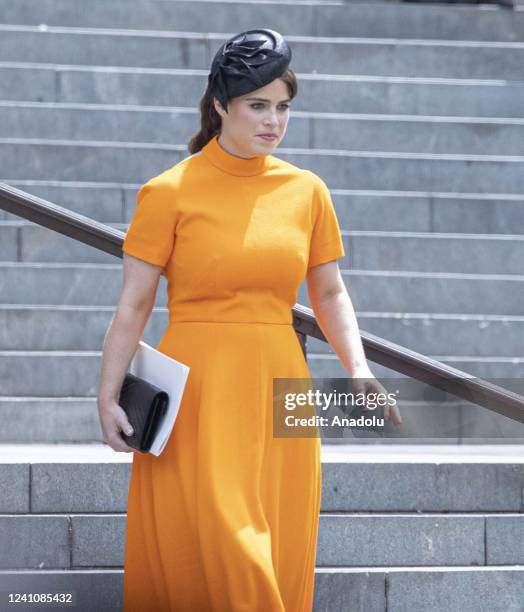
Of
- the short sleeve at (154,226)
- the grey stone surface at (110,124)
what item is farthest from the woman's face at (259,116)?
the grey stone surface at (110,124)

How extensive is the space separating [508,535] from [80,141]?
4394 millimetres

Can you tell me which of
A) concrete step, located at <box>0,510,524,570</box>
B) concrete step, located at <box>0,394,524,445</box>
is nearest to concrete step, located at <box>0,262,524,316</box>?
concrete step, located at <box>0,394,524,445</box>

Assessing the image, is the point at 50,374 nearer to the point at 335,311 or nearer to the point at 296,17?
the point at 335,311

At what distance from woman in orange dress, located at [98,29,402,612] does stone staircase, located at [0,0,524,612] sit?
127 cm

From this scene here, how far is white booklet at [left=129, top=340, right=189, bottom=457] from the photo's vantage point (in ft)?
12.4

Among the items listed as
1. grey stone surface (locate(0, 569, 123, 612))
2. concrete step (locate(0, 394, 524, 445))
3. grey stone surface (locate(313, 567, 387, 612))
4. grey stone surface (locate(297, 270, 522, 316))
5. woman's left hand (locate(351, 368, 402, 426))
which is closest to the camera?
woman's left hand (locate(351, 368, 402, 426))

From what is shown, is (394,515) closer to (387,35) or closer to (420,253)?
(420,253)

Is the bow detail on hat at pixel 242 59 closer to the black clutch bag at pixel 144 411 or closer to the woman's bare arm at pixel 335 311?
the woman's bare arm at pixel 335 311

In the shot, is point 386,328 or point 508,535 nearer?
point 508,535

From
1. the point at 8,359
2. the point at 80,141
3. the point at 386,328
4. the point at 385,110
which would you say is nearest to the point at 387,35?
the point at 385,110

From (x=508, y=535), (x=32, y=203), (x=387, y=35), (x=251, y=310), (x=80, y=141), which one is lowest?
(x=508, y=535)

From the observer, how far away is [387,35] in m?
10.4

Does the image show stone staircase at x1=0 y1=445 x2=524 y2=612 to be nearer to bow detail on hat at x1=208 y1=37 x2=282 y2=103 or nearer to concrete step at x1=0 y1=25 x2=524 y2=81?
bow detail on hat at x1=208 y1=37 x2=282 y2=103

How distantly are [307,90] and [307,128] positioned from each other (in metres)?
0.51
